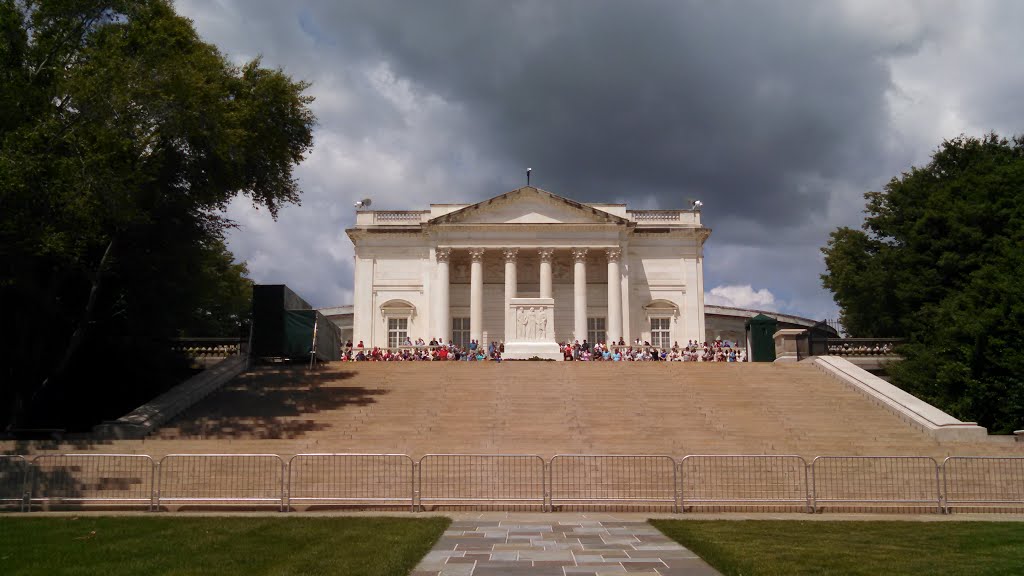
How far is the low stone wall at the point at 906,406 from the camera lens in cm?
2005

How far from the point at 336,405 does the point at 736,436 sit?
1150 cm

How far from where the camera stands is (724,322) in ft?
222

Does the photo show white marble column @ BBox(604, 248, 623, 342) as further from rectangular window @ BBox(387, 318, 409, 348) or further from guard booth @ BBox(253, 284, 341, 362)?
guard booth @ BBox(253, 284, 341, 362)

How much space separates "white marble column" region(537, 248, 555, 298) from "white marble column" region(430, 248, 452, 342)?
5952mm

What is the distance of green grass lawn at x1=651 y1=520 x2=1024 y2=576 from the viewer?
847 cm

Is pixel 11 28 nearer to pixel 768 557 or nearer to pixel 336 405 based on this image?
pixel 336 405

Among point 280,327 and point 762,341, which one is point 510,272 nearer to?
point 762,341

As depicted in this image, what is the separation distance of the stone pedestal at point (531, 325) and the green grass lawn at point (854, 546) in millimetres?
24419

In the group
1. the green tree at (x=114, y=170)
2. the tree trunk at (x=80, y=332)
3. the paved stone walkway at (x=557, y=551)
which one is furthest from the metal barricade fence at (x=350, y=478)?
the tree trunk at (x=80, y=332)

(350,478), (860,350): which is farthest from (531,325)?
(350,478)

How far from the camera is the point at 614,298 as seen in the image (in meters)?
49.7

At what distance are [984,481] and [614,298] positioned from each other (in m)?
35.7

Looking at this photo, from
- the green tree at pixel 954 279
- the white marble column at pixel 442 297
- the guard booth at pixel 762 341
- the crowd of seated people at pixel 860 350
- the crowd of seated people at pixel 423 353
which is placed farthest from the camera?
the white marble column at pixel 442 297

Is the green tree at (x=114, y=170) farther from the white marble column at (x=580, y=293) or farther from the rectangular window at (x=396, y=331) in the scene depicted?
the white marble column at (x=580, y=293)
